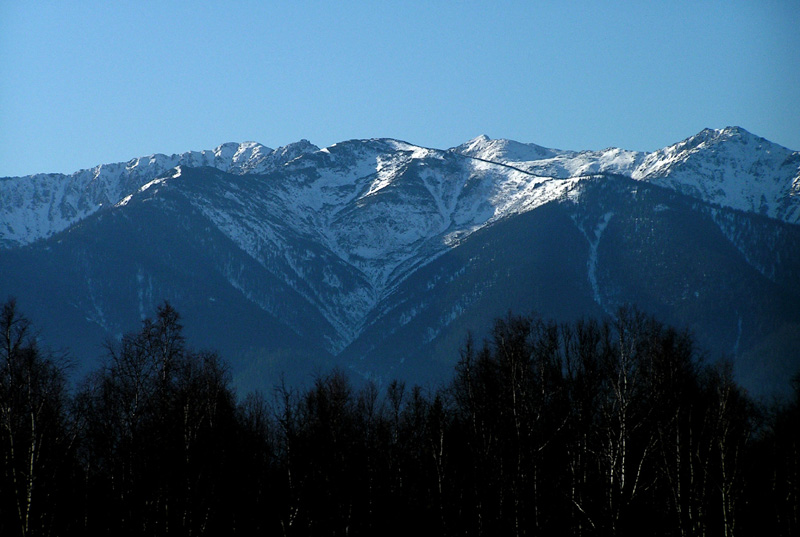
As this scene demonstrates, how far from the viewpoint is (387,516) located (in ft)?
188

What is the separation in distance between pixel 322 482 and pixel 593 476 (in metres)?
16.8

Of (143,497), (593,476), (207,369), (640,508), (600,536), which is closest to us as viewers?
(600,536)

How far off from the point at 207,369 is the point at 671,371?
99.2 ft

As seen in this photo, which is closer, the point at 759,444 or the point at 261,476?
the point at 261,476

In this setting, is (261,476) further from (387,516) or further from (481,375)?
(481,375)

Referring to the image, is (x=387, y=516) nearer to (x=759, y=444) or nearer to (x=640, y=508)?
(x=640, y=508)

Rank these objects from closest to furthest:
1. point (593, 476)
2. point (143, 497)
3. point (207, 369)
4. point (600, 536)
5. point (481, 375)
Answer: point (600, 536) → point (143, 497) → point (593, 476) → point (207, 369) → point (481, 375)

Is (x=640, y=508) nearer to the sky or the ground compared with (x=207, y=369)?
nearer to the ground

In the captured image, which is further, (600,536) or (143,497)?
(143,497)

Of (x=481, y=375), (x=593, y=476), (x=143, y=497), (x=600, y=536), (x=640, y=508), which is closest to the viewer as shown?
(x=600, y=536)

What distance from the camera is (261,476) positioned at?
58562 millimetres

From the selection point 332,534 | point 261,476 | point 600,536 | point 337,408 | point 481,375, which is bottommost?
point 600,536

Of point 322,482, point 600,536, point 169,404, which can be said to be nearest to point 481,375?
point 322,482

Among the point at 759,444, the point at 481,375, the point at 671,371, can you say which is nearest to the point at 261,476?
the point at 481,375
